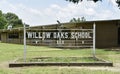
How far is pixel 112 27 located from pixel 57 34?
17.0 meters

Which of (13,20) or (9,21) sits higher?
(13,20)

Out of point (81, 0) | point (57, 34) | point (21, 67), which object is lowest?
point (21, 67)

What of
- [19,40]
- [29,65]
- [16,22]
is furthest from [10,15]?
[29,65]

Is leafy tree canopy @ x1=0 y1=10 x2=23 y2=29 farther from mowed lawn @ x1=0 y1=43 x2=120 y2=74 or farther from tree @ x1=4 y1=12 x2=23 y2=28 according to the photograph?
mowed lawn @ x1=0 y1=43 x2=120 y2=74

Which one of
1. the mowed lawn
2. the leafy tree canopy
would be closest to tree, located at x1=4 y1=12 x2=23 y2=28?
the leafy tree canopy

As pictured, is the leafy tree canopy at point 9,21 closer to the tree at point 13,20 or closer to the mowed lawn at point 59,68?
the tree at point 13,20

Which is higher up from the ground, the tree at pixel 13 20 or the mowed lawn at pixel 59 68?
the tree at pixel 13 20

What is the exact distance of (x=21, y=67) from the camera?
43.4 ft

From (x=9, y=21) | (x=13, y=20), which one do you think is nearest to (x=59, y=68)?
(x=9, y=21)

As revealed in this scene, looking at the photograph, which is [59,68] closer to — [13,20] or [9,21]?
[9,21]

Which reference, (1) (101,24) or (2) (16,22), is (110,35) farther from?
(2) (16,22)

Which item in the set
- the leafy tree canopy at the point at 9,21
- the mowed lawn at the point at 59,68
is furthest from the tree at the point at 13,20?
the mowed lawn at the point at 59,68

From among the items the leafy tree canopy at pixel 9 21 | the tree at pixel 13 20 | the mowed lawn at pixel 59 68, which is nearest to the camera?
the mowed lawn at pixel 59 68

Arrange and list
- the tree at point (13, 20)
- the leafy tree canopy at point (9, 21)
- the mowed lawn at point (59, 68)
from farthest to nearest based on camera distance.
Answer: the tree at point (13, 20)
the leafy tree canopy at point (9, 21)
the mowed lawn at point (59, 68)
